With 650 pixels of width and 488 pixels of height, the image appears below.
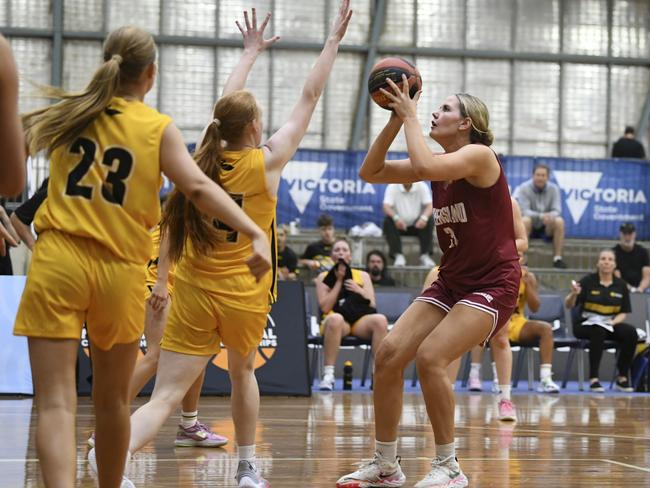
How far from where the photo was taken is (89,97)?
366cm

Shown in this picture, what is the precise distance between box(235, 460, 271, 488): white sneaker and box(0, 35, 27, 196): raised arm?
7.46 feet

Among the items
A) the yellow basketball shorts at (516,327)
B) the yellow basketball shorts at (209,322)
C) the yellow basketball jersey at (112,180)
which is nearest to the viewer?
the yellow basketball jersey at (112,180)

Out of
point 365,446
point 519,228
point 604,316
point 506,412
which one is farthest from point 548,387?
point 365,446

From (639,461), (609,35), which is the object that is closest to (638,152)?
(609,35)

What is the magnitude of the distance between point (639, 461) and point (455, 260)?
2.07 metres

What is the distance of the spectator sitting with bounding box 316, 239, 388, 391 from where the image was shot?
461 inches

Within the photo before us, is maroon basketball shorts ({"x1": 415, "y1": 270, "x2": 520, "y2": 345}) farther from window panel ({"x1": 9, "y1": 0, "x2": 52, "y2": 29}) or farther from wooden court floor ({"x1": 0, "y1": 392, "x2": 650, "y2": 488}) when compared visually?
window panel ({"x1": 9, "y1": 0, "x2": 52, "y2": 29})

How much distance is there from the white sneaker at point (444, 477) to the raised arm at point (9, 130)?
267cm

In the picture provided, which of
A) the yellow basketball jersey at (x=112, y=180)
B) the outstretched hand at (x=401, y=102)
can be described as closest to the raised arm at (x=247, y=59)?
the outstretched hand at (x=401, y=102)

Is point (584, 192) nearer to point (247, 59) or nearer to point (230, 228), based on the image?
point (247, 59)

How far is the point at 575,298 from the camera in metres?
12.9

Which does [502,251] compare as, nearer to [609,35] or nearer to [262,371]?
[262,371]

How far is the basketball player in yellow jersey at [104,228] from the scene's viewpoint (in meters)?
3.50

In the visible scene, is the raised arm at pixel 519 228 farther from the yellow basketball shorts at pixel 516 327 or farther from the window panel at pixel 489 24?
the window panel at pixel 489 24
